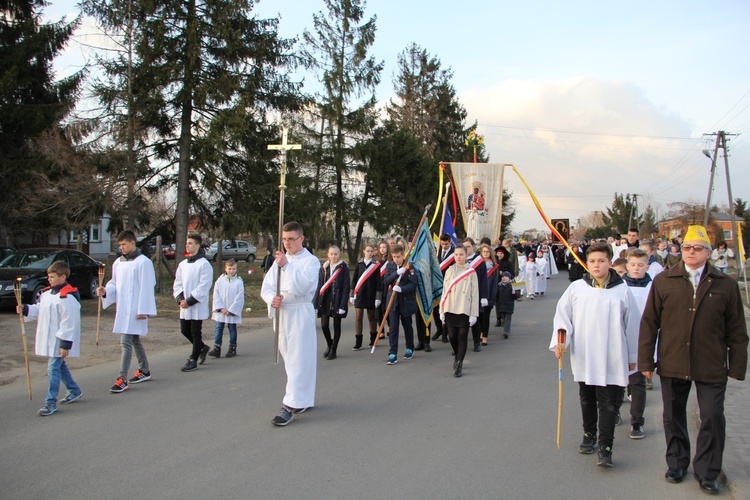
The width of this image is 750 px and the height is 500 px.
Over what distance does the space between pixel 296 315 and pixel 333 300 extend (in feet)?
11.6

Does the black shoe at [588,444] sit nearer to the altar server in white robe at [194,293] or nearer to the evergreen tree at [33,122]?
the altar server in white robe at [194,293]

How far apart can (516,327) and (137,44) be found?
16.3 metres

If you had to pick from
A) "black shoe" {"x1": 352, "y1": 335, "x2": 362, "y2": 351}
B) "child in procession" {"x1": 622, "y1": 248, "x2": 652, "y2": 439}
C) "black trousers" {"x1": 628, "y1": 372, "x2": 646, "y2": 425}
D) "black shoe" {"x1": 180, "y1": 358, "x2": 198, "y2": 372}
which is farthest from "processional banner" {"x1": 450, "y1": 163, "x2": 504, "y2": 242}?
"black trousers" {"x1": 628, "y1": 372, "x2": 646, "y2": 425}

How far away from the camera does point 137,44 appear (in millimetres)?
20875

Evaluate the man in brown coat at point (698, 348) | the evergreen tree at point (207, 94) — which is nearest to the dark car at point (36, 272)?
the evergreen tree at point (207, 94)

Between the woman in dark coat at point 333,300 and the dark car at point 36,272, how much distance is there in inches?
284

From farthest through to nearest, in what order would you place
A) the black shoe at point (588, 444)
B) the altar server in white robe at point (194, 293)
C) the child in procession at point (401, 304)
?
the child in procession at point (401, 304), the altar server in white robe at point (194, 293), the black shoe at point (588, 444)

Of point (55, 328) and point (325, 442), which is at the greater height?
point (55, 328)

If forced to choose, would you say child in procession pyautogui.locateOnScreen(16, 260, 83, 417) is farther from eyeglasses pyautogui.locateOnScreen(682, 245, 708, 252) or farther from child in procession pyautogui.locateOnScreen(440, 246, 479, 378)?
eyeglasses pyautogui.locateOnScreen(682, 245, 708, 252)

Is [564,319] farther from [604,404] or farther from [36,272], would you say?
[36,272]

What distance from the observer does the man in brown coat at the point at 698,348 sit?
13.8ft

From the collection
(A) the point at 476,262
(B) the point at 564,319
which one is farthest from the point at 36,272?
(B) the point at 564,319

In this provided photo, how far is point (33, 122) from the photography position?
23.3 metres

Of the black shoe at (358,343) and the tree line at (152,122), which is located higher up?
the tree line at (152,122)
